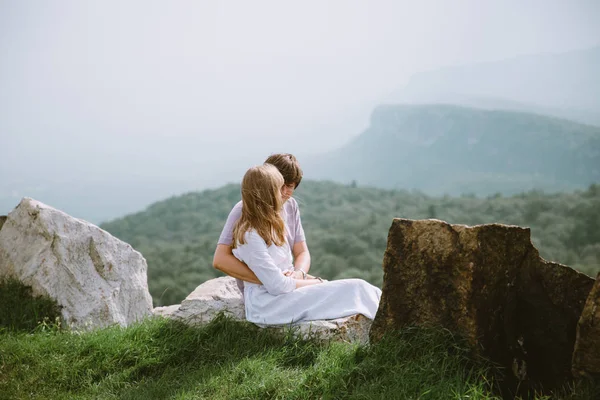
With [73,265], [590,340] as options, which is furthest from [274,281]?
[73,265]

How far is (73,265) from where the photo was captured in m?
6.20

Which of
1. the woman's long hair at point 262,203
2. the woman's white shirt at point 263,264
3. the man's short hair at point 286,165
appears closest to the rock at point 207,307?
the woman's white shirt at point 263,264

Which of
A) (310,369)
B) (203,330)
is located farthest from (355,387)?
(203,330)

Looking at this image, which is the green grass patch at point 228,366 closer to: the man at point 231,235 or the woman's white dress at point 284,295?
the woman's white dress at point 284,295

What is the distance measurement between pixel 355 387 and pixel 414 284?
958 millimetres

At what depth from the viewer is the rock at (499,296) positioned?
3.97m

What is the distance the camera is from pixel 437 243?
13.9 ft

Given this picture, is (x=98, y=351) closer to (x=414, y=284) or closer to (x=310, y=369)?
(x=310, y=369)

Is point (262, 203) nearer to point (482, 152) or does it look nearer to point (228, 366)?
point (228, 366)

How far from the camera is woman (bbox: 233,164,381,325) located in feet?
15.6

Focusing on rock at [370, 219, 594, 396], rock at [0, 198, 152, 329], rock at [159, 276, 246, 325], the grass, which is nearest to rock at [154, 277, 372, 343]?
rock at [159, 276, 246, 325]

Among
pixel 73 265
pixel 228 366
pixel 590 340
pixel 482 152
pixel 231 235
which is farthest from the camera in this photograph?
pixel 482 152

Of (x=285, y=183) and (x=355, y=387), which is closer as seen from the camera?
(x=355, y=387)

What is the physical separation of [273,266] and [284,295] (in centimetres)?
33
